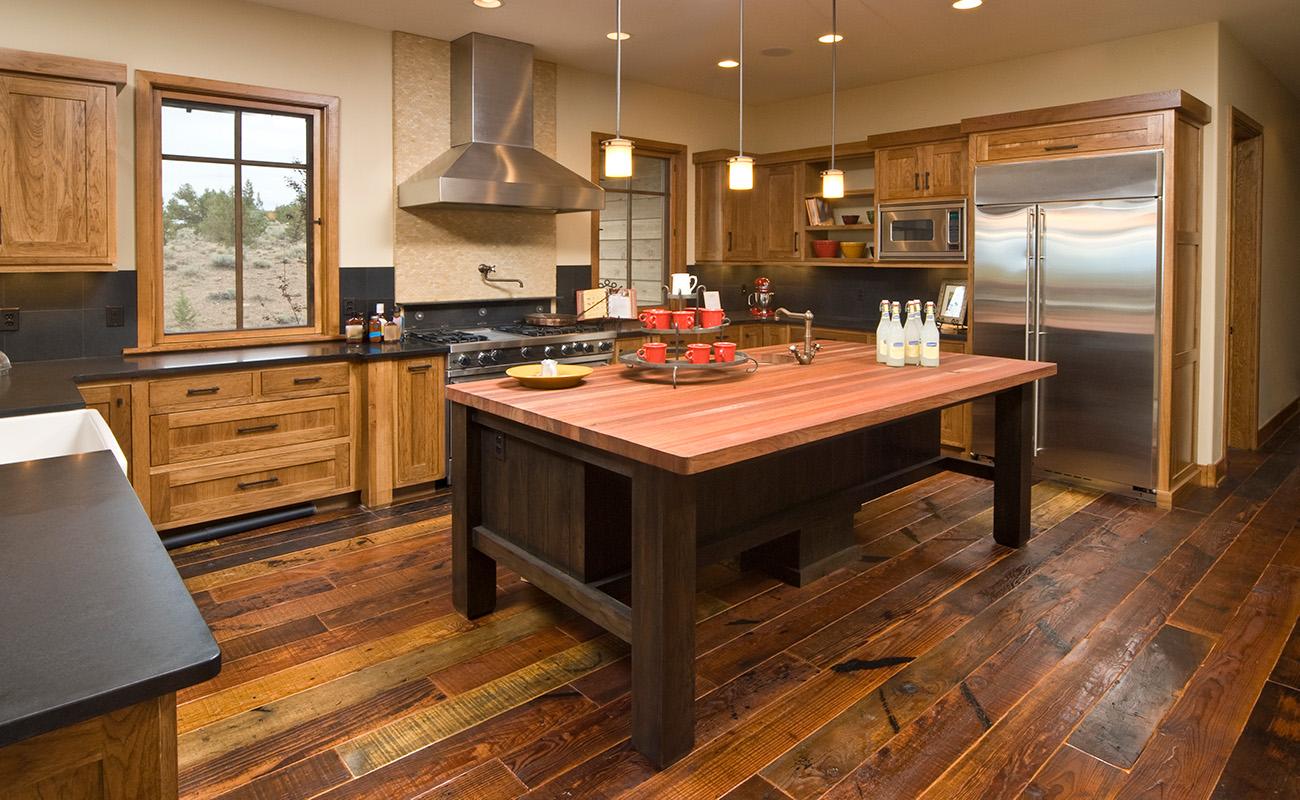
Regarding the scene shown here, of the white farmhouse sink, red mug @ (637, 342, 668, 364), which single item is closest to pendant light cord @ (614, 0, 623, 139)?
red mug @ (637, 342, 668, 364)

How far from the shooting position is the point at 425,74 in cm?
518

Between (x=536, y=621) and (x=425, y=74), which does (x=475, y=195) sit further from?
(x=536, y=621)

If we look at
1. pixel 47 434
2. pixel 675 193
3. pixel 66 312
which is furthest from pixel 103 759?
pixel 675 193

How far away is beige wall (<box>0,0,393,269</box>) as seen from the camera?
3.98 metres

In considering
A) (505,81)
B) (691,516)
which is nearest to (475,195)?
(505,81)

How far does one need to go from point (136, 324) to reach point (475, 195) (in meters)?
Result: 1.89

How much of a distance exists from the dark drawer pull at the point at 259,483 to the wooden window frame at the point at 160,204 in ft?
2.77

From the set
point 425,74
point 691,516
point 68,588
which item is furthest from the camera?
point 425,74

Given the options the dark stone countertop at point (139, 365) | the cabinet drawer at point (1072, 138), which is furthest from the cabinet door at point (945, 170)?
the dark stone countertop at point (139, 365)

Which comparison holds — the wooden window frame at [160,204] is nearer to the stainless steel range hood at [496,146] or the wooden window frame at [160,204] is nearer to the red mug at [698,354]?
the stainless steel range hood at [496,146]

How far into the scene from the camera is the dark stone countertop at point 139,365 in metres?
2.91

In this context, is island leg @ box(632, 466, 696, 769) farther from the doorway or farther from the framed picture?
the doorway

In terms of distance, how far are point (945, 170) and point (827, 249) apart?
1.22 metres

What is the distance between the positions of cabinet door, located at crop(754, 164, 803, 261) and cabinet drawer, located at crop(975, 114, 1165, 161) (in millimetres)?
1796
